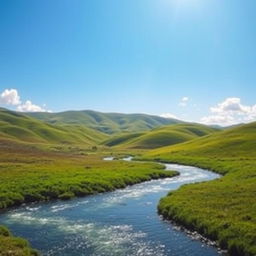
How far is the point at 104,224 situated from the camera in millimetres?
37375

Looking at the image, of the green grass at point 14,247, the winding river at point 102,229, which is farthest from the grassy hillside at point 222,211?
the green grass at point 14,247

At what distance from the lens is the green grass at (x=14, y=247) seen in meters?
26.5

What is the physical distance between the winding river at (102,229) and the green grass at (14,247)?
1.33 metres

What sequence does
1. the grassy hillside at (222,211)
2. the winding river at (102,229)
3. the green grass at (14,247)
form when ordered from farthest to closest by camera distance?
1. the winding river at (102,229)
2. the grassy hillside at (222,211)
3. the green grass at (14,247)

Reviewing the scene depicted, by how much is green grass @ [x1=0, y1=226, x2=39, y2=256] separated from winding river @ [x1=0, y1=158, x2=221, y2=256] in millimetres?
1328

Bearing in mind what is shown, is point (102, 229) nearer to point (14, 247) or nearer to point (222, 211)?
point (14, 247)

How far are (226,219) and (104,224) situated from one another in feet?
39.9

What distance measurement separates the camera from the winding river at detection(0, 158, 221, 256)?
29172mm

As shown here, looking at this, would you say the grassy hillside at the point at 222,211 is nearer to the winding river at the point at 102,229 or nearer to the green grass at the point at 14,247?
the winding river at the point at 102,229

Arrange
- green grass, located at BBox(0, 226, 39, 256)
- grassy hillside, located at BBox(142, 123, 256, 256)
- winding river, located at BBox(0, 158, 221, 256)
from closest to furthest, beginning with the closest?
green grass, located at BBox(0, 226, 39, 256)
grassy hillside, located at BBox(142, 123, 256, 256)
winding river, located at BBox(0, 158, 221, 256)

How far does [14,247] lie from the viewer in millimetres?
27938

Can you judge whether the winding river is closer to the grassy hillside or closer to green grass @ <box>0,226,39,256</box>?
green grass @ <box>0,226,39,256</box>

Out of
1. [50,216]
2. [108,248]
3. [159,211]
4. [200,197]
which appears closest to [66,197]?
[50,216]

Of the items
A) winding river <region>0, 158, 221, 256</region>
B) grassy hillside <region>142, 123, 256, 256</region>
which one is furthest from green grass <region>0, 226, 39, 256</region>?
grassy hillside <region>142, 123, 256, 256</region>
